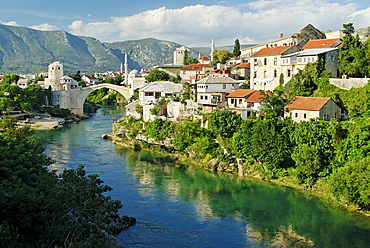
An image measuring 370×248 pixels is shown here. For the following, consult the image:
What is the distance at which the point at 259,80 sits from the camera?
31.2 metres

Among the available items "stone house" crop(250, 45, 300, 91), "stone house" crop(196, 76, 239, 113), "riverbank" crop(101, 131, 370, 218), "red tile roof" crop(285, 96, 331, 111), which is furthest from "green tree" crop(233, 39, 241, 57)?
"red tile roof" crop(285, 96, 331, 111)

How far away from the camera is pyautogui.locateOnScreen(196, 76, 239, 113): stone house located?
28969 mm

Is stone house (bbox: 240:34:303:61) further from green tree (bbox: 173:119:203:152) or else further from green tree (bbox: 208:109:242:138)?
green tree (bbox: 173:119:203:152)

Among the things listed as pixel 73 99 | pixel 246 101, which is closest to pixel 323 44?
pixel 246 101

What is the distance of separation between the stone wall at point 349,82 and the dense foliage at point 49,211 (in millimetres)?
18359

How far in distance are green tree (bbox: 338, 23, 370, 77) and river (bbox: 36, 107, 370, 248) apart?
419 inches

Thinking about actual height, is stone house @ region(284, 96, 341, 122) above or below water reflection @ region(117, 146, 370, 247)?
above

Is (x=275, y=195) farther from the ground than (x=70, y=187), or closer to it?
closer to it

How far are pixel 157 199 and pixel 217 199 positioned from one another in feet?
10.1

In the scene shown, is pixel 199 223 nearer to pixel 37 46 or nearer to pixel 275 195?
pixel 275 195

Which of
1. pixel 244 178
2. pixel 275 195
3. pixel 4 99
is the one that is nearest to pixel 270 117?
pixel 244 178

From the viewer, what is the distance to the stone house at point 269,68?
29.0 m

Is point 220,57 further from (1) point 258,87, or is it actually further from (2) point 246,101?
(2) point 246,101

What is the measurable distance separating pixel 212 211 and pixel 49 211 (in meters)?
8.15
